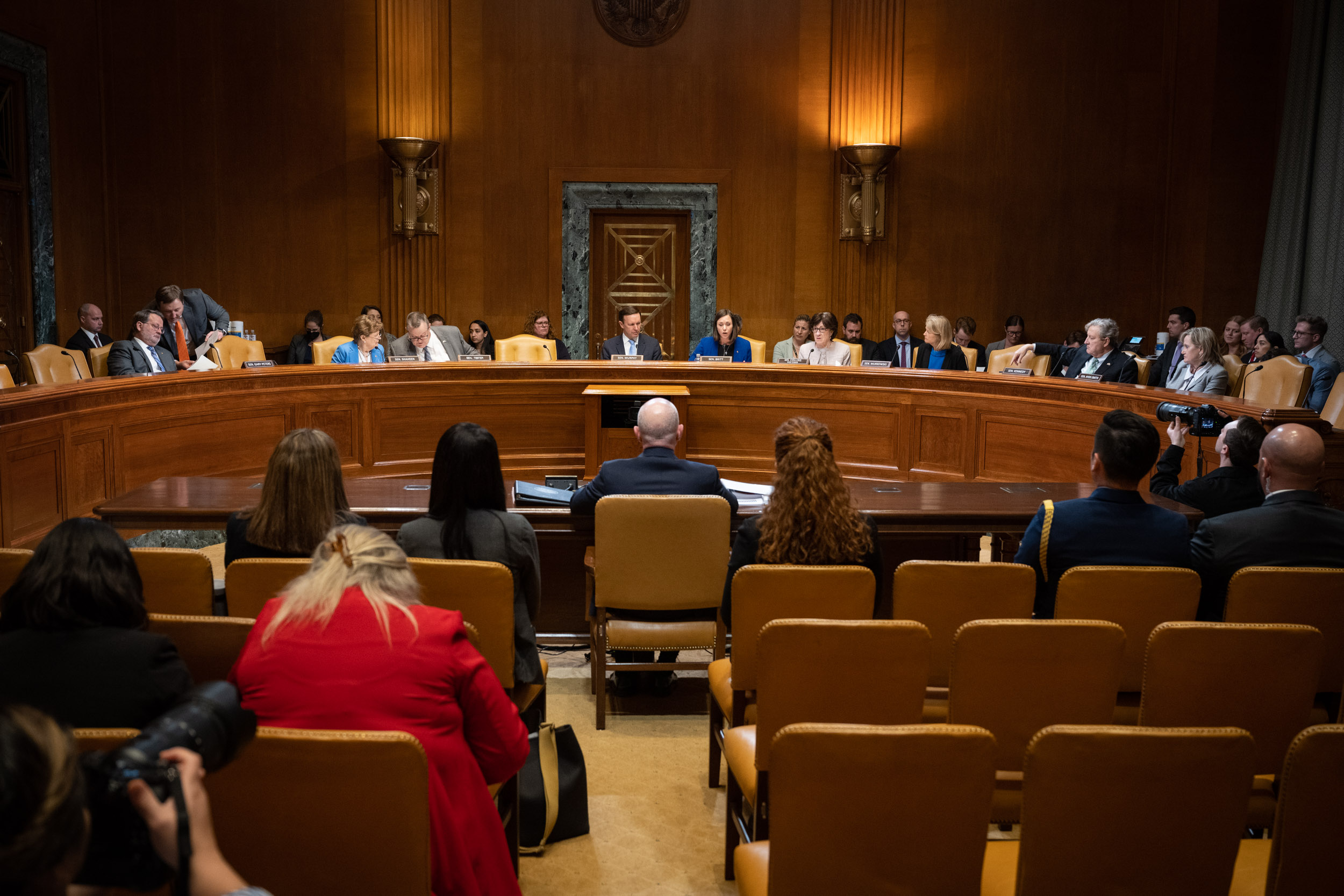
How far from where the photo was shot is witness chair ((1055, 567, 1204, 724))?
8.46 feet

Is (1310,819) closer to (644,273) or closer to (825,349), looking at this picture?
(825,349)

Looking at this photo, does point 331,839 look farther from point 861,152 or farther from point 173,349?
point 861,152

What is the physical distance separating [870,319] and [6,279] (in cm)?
693

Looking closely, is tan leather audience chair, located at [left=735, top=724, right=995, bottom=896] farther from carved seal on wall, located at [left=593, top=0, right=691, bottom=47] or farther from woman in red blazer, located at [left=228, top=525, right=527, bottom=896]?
carved seal on wall, located at [left=593, top=0, right=691, bottom=47]

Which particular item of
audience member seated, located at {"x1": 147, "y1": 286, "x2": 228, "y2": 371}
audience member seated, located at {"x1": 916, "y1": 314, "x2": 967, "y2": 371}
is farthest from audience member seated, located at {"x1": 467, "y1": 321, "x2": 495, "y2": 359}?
audience member seated, located at {"x1": 916, "y1": 314, "x2": 967, "y2": 371}

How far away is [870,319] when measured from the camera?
9.96m

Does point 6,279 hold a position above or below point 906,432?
above

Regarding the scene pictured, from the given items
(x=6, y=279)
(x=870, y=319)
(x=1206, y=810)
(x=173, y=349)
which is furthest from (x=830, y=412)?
(x=6, y=279)

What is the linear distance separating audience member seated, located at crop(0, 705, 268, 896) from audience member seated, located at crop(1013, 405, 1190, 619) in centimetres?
235

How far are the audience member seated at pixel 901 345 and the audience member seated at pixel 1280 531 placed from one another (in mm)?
5583

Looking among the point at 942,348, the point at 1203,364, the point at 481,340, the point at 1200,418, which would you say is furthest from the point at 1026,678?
the point at 481,340

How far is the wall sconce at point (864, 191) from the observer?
953 centimetres

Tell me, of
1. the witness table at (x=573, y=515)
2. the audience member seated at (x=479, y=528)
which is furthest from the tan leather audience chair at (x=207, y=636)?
the witness table at (x=573, y=515)

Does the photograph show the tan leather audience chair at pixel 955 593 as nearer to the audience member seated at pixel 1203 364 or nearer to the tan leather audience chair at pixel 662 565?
the tan leather audience chair at pixel 662 565
